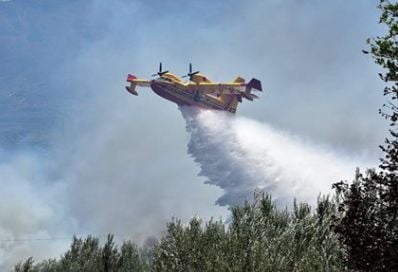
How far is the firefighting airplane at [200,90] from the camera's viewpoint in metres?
91.1

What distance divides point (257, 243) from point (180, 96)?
78.2 metres

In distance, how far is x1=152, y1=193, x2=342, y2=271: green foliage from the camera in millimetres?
14976

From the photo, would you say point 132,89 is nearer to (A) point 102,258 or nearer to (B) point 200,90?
(B) point 200,90

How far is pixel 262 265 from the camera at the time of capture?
1442 cm

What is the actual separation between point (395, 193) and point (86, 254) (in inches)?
1778

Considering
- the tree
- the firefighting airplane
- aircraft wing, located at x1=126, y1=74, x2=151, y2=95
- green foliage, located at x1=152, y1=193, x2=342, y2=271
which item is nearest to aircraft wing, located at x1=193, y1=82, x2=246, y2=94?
the firefighting airplane

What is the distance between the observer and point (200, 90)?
97625mm

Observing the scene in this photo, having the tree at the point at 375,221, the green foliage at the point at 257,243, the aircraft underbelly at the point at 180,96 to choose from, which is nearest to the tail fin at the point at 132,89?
the aircraft underbelly at the point at 180,96

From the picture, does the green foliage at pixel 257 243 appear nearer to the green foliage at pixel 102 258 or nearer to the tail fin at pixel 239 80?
the green foliage at pixel 102 258

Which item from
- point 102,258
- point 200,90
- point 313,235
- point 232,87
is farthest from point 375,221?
point 232,87

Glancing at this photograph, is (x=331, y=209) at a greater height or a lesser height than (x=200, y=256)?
greater

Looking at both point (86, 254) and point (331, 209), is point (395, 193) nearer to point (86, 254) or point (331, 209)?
point (331, 209)

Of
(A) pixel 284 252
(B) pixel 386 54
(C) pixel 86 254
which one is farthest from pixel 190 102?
(B) pixel 386 54

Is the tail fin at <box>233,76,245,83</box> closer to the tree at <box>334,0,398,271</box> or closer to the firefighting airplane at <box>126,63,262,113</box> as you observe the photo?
the firefighting airplane at <box>126,63,262,113</box>
